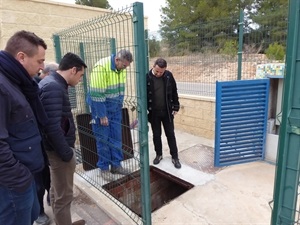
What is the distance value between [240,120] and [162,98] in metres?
1.24

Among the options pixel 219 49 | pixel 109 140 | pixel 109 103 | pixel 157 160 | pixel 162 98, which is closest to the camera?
pixel 109 103

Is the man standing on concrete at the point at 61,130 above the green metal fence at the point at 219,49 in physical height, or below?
below

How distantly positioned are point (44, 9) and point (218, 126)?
3.89 m

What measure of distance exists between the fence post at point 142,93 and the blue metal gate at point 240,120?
1766 millimetres

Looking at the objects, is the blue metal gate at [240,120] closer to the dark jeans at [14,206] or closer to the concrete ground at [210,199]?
the concrete ground at [210,199]

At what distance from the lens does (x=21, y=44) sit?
1457 millimetres

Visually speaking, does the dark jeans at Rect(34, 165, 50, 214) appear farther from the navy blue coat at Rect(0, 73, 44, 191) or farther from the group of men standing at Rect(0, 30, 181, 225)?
the navy blue coat at Rect(0, 73, 44, 191)

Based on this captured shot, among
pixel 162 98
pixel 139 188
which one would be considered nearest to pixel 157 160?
pixel 139 188

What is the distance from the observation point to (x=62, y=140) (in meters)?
1.86

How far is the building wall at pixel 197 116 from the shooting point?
4.73 m

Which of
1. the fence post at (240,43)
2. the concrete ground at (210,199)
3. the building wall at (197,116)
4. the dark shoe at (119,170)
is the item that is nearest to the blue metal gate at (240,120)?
the concrete ground at (210,199)

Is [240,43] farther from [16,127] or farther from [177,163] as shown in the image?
[16,127]

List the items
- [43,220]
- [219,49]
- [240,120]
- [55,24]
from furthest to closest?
[55,24], [219,49], [240,120], [43,220]

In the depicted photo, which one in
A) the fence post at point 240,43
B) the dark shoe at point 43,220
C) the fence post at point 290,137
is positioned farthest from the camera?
the fence post at point 240,43
